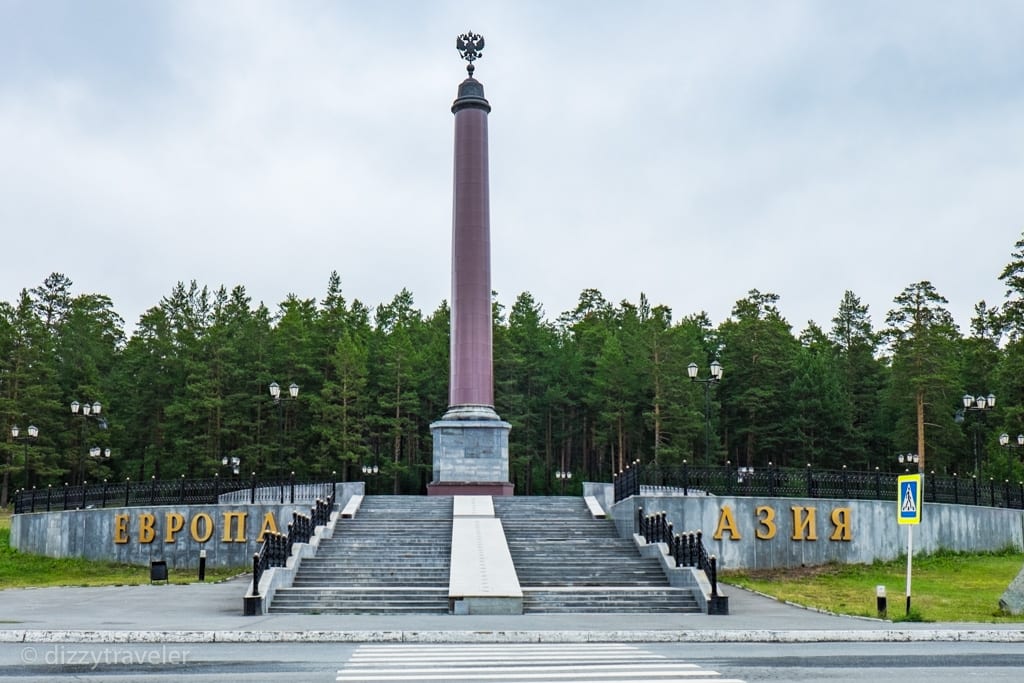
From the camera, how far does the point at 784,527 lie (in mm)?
28469

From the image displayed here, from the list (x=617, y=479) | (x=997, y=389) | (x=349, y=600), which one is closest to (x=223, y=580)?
(x=349, y=600)

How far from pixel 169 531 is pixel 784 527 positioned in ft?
63.1

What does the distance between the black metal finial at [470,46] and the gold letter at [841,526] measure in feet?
83.1

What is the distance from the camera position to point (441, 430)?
38.5 m

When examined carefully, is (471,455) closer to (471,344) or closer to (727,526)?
(471,344)

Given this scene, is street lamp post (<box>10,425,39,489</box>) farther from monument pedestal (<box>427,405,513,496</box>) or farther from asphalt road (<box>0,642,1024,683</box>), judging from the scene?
asphalt road (<box>0,642,1024,683</box>)

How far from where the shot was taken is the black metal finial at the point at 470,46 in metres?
43.7

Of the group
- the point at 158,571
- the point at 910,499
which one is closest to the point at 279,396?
the point at 158,571

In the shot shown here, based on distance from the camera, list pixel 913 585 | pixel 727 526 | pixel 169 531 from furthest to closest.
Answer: pixel 169 531, pixel 727 526, pixel 913 585

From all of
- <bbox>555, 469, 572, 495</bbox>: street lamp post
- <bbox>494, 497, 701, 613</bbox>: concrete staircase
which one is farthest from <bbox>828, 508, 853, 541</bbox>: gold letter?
<bbox>555, 469, 572, 495</bbox>: street lamp post

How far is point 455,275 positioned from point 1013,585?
83.4 ft

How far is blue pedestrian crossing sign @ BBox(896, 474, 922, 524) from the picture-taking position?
61.6 feet

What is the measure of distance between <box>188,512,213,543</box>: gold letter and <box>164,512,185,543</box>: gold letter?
1.78 feet

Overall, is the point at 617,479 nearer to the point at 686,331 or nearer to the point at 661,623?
the point at 661,623
